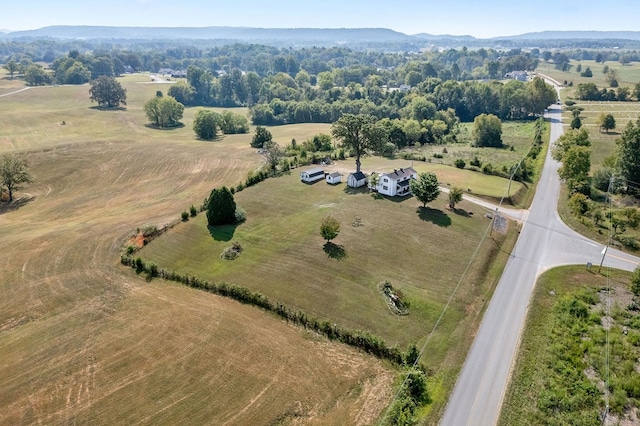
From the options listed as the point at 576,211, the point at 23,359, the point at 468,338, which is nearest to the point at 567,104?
the point at 576,211

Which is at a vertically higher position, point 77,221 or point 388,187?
point 388,187

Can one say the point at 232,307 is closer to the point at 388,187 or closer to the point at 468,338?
the point at 468,338

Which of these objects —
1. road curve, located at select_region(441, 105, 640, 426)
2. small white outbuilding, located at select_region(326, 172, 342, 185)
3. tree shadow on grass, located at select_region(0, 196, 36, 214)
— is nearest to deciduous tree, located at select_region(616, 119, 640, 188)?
road curve, located at select_region(441, 105, 640, 426)

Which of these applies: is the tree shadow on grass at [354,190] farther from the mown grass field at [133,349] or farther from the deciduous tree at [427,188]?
the mown grass field at [133,349]

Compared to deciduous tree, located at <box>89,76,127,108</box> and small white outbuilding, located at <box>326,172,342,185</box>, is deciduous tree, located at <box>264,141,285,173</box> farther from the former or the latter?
deciduous tree, located at <box>89,76,127,108</box>

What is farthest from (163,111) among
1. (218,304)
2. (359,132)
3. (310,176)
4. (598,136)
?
(598,136)

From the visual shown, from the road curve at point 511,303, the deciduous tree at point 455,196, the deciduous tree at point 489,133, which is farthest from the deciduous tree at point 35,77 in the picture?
the road curve at point 511,303

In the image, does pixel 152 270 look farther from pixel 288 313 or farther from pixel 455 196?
pixel 455 196
